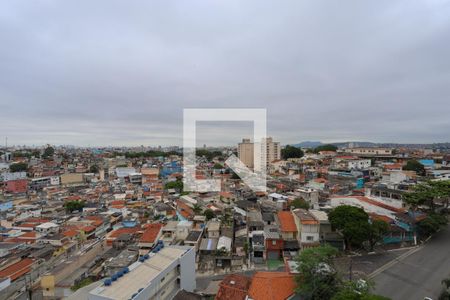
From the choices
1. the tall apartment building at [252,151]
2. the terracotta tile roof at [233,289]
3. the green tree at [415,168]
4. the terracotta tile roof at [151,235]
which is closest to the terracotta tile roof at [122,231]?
the terracotta tile roof at [151,235]

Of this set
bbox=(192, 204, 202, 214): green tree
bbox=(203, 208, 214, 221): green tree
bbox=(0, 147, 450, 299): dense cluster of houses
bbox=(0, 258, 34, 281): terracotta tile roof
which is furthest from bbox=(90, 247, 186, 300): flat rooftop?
bbox=(192, 204, 202, 214): green tree

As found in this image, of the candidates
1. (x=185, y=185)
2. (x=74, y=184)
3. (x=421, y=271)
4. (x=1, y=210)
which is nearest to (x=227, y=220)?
(x=421, y=271)

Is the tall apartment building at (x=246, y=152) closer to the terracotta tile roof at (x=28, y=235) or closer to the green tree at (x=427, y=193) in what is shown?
the green tree at (x=427, y=193)

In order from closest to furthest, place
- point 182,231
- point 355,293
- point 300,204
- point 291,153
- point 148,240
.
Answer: point 355,293 → point 148,240 → point 182,231 → point 300,204 → point 291,153

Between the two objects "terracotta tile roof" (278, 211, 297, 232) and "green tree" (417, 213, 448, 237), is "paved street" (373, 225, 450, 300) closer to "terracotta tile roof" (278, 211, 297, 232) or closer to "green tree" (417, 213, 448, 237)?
"green tree" (417, 213, 448, 237)

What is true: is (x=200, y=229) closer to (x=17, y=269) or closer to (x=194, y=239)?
(x=194, y=239)

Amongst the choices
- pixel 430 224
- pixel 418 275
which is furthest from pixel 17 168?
pixel 430 224
